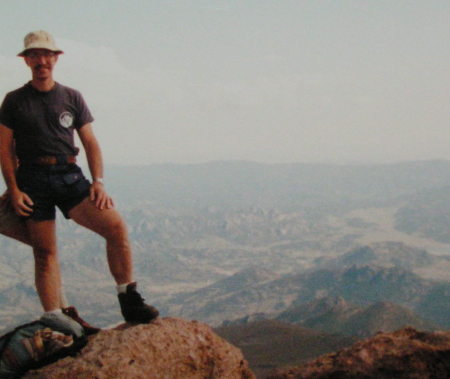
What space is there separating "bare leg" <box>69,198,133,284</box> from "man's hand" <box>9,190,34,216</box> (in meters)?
0.67

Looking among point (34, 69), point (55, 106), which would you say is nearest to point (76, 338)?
point (55, 106)

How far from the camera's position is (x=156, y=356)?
24.6ft

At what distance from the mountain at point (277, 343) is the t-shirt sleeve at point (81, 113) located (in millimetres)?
118170

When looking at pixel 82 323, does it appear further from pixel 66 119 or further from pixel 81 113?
pixel 81 113

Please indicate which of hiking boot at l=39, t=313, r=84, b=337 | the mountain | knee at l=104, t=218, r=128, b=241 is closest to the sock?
knee at l=104, t=218, r=128, b=241

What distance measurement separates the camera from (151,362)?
7332 millimetres

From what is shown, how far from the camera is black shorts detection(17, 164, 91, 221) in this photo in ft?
26.4

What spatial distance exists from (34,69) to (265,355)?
151168mm

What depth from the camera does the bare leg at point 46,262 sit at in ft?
26.8

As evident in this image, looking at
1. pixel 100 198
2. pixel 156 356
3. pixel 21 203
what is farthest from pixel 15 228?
pixel 156 356

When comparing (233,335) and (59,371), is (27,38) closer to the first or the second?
(59,371)

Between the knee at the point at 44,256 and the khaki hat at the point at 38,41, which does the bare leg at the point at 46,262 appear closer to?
the knee at the point at 44,256

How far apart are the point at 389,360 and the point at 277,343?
164 m

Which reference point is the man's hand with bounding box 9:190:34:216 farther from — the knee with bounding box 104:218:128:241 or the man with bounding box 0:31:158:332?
the knee with bounding box 104:218:128:241
